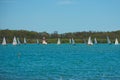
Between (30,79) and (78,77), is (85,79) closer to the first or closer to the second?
(78,77)

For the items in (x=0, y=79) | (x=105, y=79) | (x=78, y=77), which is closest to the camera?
(x=0, y=79)

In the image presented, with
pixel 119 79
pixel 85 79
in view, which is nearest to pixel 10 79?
pixel 85 79

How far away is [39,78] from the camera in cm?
3888

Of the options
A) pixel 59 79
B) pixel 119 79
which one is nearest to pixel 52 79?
pixel 59 79

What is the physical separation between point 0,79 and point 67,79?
6384mm

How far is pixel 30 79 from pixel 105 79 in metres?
6.93

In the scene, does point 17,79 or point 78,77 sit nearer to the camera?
point 17,79

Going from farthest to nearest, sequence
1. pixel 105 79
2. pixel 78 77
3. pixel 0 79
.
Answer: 1. pixel 78 77
2. pixel 105 79
3. pixel 0 79

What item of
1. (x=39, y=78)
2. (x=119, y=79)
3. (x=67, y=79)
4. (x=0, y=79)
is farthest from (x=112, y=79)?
(x=0, y=79)

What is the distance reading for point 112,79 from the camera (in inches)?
1454

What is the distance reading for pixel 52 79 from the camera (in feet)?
126

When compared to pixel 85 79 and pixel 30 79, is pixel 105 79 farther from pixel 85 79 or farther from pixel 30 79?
pixel 30 79

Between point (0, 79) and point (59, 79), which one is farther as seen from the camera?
point (59, 79)

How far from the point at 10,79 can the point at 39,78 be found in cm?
342
